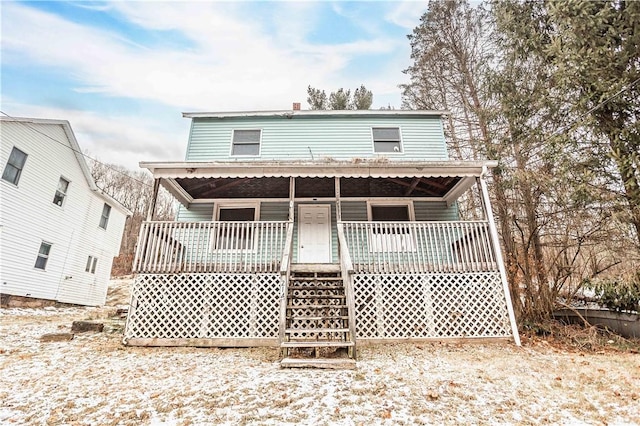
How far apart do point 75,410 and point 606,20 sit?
36.1 ft

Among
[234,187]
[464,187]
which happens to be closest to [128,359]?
[234,187]

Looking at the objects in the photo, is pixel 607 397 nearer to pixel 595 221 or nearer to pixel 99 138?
pixel 595 221

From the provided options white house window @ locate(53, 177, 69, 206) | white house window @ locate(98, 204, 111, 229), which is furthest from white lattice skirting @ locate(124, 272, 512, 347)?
white house window @ locate(98, 204, 111, 229)

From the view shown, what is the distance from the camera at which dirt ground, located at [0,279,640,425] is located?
321 cm

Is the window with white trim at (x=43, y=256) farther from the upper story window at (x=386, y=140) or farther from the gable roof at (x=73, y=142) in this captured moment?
the upper story window at (x=386, y=140)

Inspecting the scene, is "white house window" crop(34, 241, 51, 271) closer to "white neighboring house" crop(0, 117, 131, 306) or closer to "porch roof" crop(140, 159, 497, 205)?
"white neighboring house" crop(0, 117, 131, 306)

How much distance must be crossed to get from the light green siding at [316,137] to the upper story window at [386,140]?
0.15m

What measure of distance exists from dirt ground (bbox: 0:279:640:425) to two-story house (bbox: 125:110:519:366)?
1.89 ft

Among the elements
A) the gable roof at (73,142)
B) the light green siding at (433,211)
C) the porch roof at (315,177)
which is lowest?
the light green siding at (433,211)

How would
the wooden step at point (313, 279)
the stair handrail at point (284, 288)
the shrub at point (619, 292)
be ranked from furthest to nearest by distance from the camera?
the wooden step at point (313, 279), the shrub at point (619, 292), the stair handrail at point (284, 288)

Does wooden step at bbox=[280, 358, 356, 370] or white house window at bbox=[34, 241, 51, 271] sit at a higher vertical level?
white house window at bbox=[34, 241, 51, 271]

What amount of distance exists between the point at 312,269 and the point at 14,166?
11.9 metres

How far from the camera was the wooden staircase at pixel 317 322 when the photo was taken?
4863 millimetres

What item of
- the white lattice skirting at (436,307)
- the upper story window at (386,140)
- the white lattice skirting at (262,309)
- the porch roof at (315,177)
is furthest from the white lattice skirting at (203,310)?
the upper story window at (386,140)
